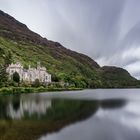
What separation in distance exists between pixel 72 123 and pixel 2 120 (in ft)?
35.0

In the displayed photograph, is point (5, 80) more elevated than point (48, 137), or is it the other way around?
point (5, 80)

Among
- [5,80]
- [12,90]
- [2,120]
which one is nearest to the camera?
[2,120]

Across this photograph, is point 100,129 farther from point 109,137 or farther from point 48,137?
point 48,137

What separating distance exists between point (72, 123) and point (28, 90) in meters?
100

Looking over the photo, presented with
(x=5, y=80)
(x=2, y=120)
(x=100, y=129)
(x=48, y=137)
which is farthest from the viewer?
(x=5, y=80)

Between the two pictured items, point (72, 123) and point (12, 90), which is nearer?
point (72, 123)

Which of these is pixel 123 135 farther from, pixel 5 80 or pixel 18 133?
pixel 5 80

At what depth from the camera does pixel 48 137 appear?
100ft

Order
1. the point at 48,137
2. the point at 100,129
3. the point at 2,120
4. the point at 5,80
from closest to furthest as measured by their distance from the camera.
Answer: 1. the point at 48,137
2. the point at 100,129
3. the point at 2,120
4. the point at 5,80

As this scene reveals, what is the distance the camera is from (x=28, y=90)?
452 ft

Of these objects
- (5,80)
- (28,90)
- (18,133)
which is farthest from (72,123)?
(5,80)

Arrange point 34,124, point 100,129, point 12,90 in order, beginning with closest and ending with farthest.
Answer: point 100,129, point 34,124, point 12,90

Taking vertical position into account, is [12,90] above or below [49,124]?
above

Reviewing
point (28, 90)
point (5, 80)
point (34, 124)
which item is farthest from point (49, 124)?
point (5, 80)
